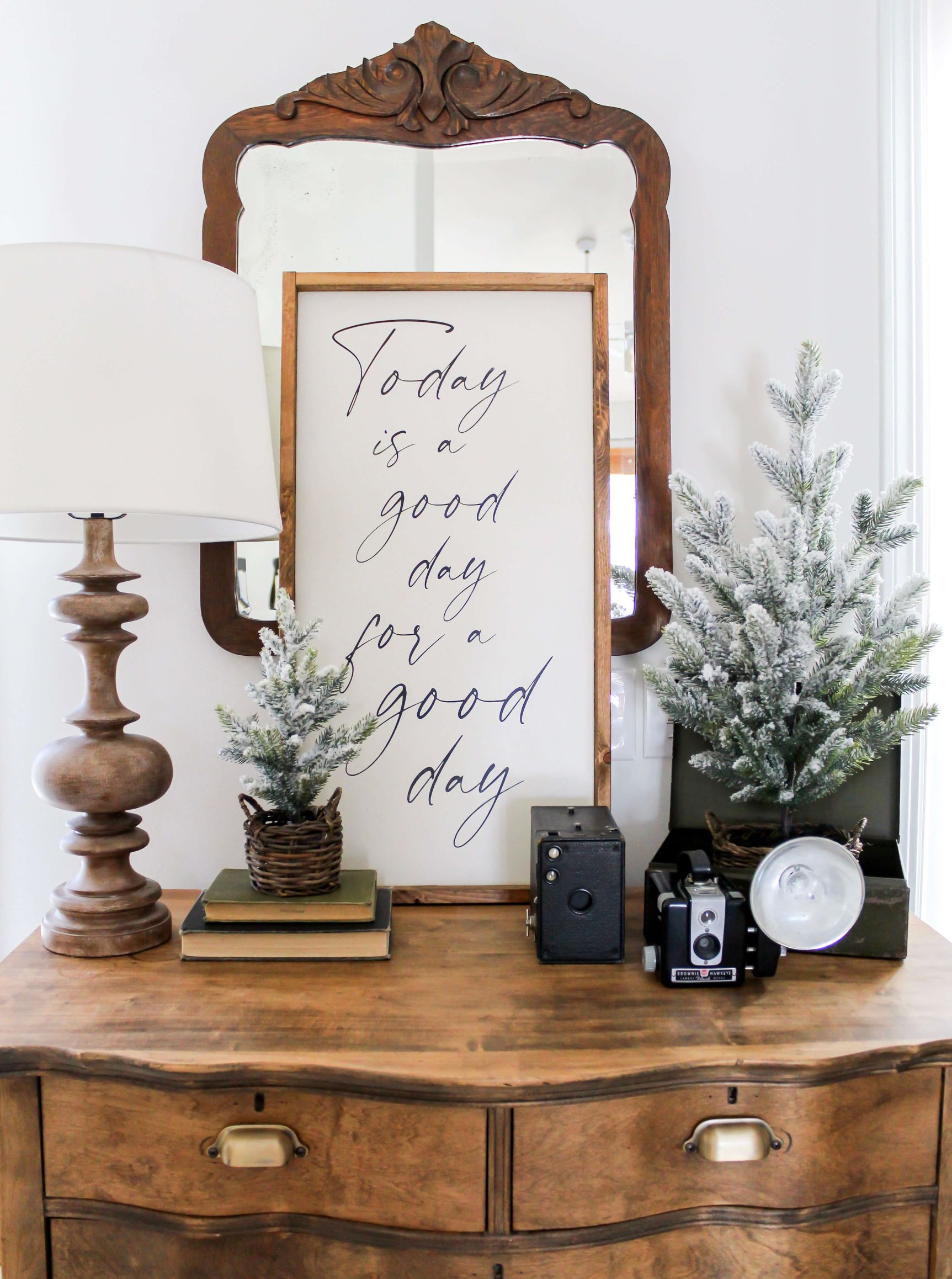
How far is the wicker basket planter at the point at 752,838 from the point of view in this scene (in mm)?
1073

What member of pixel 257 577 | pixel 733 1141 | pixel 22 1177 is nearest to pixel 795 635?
pixel 733 1141

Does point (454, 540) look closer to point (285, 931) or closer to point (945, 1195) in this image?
point (285, 931)

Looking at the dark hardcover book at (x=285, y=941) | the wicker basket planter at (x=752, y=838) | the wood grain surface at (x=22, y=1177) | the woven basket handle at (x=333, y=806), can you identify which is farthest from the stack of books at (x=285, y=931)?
the wicker basket planter at (x=752, y=838)

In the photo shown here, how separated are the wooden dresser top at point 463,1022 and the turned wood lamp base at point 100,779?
0.04 metres

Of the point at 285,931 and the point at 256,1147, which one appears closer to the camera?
the point at 256,1147

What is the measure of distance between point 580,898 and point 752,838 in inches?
11.2

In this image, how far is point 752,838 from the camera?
1.14m

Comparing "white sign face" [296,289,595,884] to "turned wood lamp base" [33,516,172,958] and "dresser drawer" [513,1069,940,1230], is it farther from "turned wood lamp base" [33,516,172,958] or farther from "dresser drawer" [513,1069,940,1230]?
"dresser drawer" [513,1069,940,1230]

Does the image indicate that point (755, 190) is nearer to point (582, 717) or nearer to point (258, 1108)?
point (582, 717)

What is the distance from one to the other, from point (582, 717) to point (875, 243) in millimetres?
851

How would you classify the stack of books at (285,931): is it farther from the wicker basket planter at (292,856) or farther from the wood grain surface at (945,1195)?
the wood grain surface at (945,1195)

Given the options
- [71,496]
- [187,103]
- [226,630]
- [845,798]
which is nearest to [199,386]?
[71,496]

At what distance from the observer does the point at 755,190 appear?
1.30 meters

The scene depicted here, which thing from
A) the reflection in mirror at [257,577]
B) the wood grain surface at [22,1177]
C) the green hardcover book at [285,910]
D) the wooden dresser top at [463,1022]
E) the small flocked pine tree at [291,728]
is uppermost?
the reflection in mirror at [257,577]
